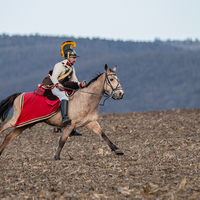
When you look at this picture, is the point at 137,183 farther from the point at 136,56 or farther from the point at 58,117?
the point at 136,56

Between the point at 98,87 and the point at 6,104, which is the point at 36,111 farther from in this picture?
the point at 98,87

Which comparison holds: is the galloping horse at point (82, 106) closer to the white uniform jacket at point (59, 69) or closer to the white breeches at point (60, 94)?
the white breeches at point (60, 94)

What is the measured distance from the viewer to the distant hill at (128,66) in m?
61.3

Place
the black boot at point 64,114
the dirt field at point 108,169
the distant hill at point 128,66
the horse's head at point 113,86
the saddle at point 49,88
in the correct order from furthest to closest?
the distant hill at point 128,66 → the saddle at point 49,88 → the black boot at point 64,114 → the horse's head at point 113,86 → the dirt field at point 108,169

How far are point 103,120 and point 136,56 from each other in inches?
2360

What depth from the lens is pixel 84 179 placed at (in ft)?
21.2

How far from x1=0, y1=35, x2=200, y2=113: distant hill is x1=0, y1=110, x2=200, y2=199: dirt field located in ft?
141

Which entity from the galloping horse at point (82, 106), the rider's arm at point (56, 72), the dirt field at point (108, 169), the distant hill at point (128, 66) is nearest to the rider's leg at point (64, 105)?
the galloping horse at point (82, 106)

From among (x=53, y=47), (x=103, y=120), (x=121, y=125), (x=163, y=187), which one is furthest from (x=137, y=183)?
(x=53, y=47)

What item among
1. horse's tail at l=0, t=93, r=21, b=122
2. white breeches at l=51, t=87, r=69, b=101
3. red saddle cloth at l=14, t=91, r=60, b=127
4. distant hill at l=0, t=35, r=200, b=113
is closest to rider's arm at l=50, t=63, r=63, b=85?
white breeches at l=51, t=87, r=69, b=101

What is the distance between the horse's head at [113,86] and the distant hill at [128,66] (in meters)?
46.8

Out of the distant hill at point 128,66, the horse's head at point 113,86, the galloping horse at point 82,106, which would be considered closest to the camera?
the horse's head at point 113,86

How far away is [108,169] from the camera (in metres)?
7.15

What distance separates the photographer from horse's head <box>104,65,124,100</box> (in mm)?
7881
